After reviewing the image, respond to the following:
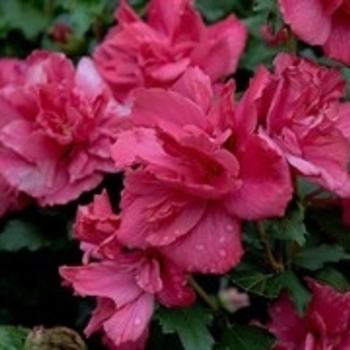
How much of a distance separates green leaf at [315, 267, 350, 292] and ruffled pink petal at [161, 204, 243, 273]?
0.99 feet

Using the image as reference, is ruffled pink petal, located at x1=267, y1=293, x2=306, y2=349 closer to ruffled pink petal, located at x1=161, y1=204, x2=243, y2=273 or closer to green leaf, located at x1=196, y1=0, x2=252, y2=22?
ruffled pink petal, located at x1=161, y1=204, x2=243, y2=273

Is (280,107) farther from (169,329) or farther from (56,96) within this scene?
(56,96)

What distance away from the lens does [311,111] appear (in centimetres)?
138

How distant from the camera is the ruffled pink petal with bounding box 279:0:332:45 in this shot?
1.42 m

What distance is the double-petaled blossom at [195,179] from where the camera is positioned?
1.31 meters

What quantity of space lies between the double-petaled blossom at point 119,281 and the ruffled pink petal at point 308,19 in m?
0.34

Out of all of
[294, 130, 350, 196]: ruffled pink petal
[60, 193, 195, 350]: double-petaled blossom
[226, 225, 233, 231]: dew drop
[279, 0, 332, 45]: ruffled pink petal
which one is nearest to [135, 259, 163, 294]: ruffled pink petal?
[60, 193, 195, 350]: double-petaled blossom

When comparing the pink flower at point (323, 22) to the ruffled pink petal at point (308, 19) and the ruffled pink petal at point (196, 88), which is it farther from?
the ruffled pink petal at point (196, 88)

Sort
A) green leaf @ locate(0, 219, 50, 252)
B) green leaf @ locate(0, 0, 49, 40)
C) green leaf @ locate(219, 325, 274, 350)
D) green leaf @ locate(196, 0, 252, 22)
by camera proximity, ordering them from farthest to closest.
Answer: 1. green leaf @ locate(0, 0, 49, 40)
2. green leaf @ locate(196, 0, 252, 22)
3. green leaf @ locate(0, 219, 50, 252)
4. green leaf @ locate(219, 325, 274, 350)

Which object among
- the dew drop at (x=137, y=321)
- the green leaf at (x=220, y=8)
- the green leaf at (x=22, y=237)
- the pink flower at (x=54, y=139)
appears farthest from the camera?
the green leaf at (x=220, y=8)

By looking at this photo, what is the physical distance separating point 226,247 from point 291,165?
125 millimetres

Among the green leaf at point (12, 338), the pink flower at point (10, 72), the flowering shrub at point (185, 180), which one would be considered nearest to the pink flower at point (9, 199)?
the flowering shrub at point (185, 180)

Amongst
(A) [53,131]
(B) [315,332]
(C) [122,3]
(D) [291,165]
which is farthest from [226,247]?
(C) [122,3]

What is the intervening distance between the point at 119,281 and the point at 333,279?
339mm
